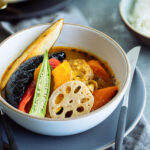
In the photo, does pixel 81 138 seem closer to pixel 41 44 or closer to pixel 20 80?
pixel 20 80

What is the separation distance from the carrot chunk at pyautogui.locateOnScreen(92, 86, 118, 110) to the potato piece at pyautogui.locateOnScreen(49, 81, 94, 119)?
0.29 feet

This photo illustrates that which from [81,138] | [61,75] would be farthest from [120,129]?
[61,75]

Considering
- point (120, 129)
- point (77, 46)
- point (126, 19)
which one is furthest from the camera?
point (126, 19)

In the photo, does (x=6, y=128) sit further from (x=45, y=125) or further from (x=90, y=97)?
(x=90, y=97)

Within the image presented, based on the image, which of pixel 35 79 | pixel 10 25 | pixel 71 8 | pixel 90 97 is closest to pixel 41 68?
pixel 35 79

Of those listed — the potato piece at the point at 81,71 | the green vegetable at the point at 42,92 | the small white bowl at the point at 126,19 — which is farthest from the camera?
the small white bowl at the point at 126,19

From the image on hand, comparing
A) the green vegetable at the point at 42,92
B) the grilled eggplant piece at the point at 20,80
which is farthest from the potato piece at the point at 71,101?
the grilled eggplant piece at the point at 20,80

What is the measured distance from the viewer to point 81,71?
3.81 ft

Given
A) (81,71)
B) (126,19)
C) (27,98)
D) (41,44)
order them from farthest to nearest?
1. (126,19)
2. (41,44)
3. (81,71)
4. (27,98)

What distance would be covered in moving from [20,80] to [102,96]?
0.36 metres

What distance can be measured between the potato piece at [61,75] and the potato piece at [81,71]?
6 cm

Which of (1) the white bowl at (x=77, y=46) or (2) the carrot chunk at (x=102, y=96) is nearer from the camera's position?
(1) the white bowl at (x=77, y=46)

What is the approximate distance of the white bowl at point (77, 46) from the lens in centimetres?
89

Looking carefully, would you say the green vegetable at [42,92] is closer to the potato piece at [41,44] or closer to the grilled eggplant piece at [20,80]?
the grilled eggplant piece at [20,80]
